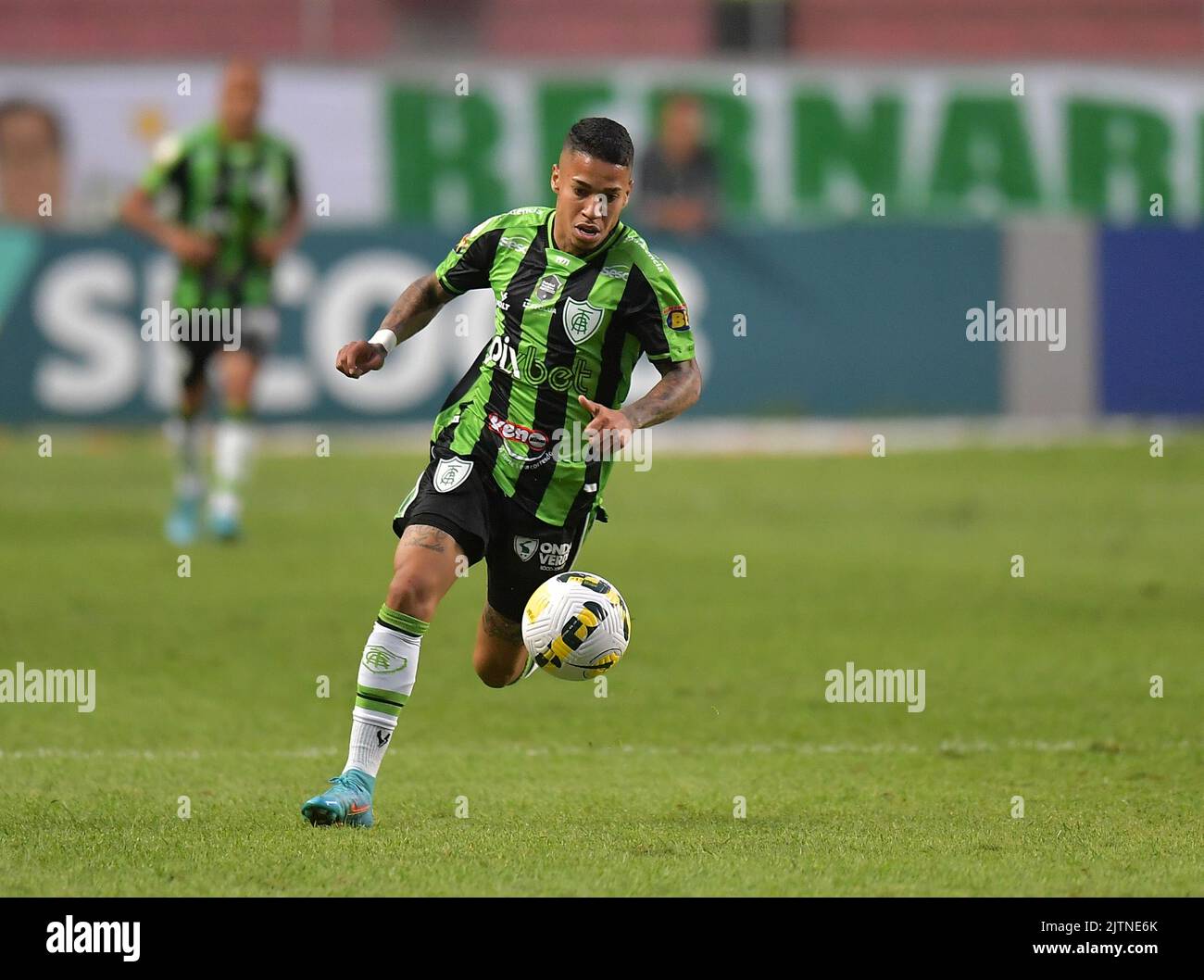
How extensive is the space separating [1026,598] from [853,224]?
833 centimetres

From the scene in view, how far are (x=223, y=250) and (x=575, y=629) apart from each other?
7.93 meters

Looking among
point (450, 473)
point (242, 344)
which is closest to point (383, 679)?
point (450, 473)

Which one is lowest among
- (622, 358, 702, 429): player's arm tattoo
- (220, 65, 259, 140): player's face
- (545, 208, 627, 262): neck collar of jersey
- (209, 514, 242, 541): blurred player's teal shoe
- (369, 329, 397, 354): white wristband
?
(209, 514, 242, 541): blurred player's teal shoe

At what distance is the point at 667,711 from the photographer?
862 centimetres

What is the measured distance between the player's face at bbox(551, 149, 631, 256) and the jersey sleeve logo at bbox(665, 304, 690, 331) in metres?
0.33

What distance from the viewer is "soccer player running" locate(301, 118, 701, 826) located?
633 centimetres

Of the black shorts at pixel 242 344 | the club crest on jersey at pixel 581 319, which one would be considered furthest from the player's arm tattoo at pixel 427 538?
the black shorts at pixel 242 344

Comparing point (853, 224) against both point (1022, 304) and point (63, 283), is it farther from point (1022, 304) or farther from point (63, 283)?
point (63, 283)

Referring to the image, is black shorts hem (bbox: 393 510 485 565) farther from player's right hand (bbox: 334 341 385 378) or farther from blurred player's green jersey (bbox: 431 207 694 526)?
player's right hand (bbox: 334 341 385 378)

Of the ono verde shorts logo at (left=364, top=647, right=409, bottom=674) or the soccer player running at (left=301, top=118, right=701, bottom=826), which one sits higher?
the soccer player running at (left=301, top=118, right=701, bottom=826)

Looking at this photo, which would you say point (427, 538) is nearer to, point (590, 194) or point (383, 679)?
point (383, 679)

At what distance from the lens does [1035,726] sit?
8242mm

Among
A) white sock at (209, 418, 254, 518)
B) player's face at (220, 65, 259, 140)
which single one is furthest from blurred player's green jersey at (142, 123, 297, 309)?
white sock at (209, 418, 254, 518)

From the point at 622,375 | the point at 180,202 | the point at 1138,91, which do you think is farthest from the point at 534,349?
the point at 1138,91
